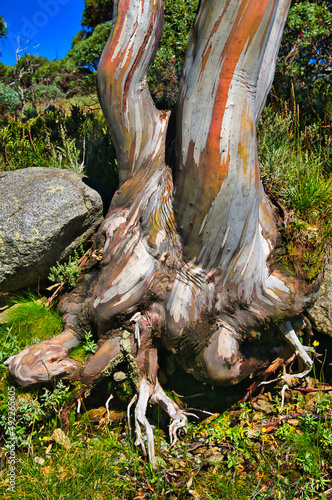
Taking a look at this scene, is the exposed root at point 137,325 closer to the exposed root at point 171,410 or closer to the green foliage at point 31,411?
the exposed root at point 171,410

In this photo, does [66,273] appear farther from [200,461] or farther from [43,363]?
[200,461]

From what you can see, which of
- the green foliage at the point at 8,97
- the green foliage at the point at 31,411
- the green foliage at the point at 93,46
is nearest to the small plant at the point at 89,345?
the green foliage at the point at 31,411

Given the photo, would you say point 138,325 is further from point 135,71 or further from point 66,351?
point 135,71

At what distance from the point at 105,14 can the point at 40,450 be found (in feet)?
33.4

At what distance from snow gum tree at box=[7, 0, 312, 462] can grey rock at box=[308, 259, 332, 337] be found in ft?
1.29

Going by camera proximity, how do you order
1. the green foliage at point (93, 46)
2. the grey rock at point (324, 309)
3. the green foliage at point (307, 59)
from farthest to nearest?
the green foliage at point (93, 46), the green foliage at point (307, 59), the grey rock at point (324, 309)

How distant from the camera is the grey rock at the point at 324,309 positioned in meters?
3.49

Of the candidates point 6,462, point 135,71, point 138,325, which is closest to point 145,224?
point 138,325

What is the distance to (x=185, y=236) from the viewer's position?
115 inches

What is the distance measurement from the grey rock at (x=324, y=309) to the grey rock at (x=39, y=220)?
→ 2682 mm

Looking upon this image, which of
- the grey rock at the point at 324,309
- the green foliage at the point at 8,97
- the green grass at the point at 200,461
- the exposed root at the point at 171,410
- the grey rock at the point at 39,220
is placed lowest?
the green grass at the point at 200,461

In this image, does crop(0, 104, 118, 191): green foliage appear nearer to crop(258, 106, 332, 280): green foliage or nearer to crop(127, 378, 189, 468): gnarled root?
crop(258, 106, 332, 280): green foliage

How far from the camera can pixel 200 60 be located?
2518 millimetres

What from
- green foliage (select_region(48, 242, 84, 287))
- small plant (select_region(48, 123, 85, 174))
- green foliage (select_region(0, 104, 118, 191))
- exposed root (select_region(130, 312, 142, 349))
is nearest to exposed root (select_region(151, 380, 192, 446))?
exposed root (select_region(130, 312, 142, 349))
